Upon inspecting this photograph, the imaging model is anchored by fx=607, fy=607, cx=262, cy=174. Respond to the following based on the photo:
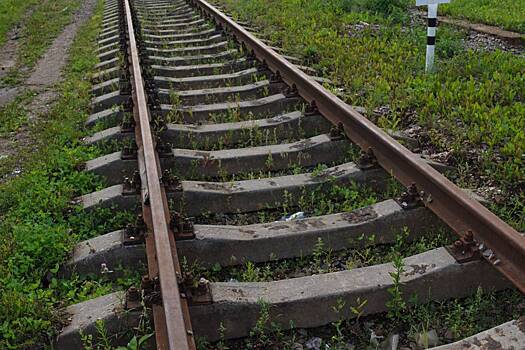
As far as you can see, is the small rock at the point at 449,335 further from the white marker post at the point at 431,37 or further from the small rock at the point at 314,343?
the white marker post at the point at 431,37

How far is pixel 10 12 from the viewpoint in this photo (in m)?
14.5

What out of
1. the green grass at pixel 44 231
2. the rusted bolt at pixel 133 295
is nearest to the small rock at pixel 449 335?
the rusted bolt at pixel 133 295

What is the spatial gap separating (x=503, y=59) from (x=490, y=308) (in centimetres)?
432

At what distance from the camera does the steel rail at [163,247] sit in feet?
8.16

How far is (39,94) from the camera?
287 inches

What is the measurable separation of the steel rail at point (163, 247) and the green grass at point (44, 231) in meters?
0.34

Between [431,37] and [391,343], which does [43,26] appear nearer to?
[431,37]

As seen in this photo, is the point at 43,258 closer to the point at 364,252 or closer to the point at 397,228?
the point at 364,252

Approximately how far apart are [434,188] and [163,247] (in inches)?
65.6

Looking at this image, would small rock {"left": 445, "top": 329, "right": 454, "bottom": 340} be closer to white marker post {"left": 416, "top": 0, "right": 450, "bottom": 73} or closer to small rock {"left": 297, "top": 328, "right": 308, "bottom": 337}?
small rock {"left": 297, "top": 328, "right": 308, "bottom": 337}

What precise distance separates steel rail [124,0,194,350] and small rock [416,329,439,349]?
1.09m

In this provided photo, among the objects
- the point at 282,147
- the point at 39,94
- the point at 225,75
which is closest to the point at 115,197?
the point at 282,147

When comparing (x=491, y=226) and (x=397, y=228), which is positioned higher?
(x=491, y=226)

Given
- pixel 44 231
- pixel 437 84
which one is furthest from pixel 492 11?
pixel 44 231
